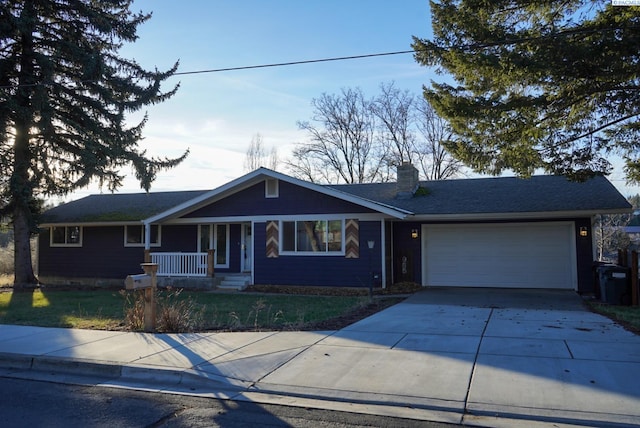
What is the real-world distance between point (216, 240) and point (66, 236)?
800cm

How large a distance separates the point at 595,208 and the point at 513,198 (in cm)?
280

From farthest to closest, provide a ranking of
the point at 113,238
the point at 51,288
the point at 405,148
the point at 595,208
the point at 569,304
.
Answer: the point at 405,148
the point at 113,238
the point at 51,288
the point at 595,208
the point at 569,304

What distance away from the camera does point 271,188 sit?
715 inches

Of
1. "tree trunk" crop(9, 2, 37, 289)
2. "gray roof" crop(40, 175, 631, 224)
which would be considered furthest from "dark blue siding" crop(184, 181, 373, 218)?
"tree trunk" crop(9, 2, 37, 289)

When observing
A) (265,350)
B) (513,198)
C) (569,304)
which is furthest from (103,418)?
(513,198)

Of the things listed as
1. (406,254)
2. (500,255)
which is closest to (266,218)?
(406,254)

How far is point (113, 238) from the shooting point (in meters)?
22.0

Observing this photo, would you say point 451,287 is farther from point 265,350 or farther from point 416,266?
point 265,350

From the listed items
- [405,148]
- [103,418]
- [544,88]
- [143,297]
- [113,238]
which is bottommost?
[103,418]

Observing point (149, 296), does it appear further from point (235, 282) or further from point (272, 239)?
point (235, 282)

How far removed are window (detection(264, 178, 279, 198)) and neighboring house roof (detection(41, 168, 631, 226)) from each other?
288 mm

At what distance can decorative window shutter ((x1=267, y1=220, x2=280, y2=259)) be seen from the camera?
A: 17905 millimetres

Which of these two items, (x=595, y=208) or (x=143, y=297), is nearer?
(x=143, y=297)

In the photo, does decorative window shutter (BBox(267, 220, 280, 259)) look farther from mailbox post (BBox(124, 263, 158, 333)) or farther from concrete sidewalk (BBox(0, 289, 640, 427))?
mailbox post (BBox(124, 263, 158, 333))
